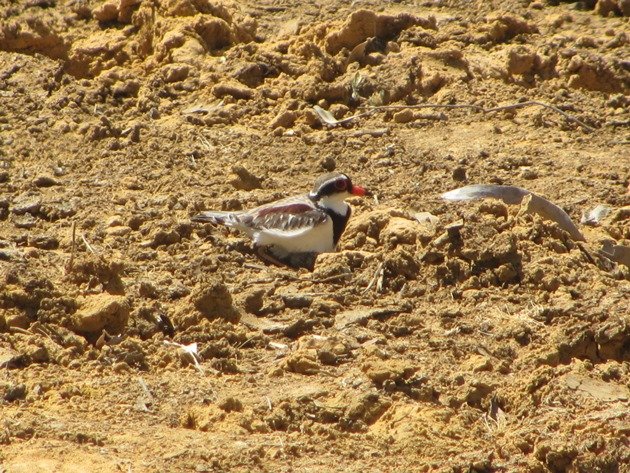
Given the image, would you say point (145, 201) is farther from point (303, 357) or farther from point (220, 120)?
point (303, 357)

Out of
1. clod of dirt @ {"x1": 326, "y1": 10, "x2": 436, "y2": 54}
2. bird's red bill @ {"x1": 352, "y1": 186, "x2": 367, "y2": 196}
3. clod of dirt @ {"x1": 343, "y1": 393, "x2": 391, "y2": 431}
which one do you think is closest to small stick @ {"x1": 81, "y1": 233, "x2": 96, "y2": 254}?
bird's red bill @ {"x1": 352, "y1": 186, "x2": 367, "y2": 196}

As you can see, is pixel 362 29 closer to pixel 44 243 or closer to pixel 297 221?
pixel 297 221

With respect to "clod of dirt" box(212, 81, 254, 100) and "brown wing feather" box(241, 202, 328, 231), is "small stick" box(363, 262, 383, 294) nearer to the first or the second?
"brown wing feather" box(241, 202, 328, 231)

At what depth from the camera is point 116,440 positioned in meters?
5.23

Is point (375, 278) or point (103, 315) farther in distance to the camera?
point (375, 278)

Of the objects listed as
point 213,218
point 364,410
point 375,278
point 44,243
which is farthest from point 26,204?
point 364,410

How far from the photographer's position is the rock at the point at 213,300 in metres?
6.68

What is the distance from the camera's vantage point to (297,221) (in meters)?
8.40

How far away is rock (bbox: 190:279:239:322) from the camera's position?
668 centimetres

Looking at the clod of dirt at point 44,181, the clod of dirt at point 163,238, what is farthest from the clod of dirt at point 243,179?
the clod of dirt at point 44,181

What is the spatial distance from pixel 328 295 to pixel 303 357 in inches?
41.2

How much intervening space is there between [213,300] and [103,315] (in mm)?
652

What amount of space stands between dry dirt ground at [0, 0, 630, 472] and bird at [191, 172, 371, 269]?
0.43 ft

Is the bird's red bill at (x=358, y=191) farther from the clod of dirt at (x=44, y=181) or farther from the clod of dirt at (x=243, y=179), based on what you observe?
the clod of dirt at (x=44, y=181)
